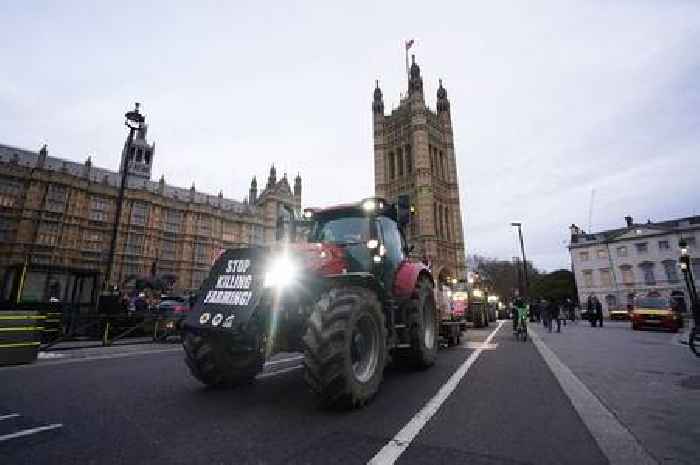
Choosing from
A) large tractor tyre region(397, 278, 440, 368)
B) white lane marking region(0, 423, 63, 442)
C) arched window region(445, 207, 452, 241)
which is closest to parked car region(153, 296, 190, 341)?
large tractor tyre region(397, 278, 440, 368)

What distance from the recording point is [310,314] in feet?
15.3

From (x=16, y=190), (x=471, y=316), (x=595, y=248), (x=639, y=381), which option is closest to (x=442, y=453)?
(x=639, y=381)

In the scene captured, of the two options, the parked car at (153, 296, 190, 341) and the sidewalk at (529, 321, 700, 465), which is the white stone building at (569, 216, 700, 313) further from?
the parked car at (153, 296, 190, 341)

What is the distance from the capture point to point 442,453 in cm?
284

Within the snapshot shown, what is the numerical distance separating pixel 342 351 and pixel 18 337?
9.35m

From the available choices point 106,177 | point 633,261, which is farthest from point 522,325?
point 633,261

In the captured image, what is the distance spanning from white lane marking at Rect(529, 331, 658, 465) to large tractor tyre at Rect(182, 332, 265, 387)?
3.89 metres

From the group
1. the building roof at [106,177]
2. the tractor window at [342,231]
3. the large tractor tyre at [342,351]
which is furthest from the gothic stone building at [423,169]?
the large tractor tyre at [342,351]

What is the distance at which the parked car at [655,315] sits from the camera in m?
18.0

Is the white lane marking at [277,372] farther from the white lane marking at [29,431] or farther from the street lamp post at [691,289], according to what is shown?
the street lamp post at [691,289]

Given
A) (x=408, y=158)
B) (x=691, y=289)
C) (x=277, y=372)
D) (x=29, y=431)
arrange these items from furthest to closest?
(x=408, y=158)
(x=691, y=289)
(x=277, y=372)
(x=29, y=431)

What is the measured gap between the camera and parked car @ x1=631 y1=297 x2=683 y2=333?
59.2ft

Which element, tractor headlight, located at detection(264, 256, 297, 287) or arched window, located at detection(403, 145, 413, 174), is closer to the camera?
tractor headlight, located at detection(264, 256, 297, 287)

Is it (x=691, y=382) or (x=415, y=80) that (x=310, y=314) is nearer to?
(x=691, y=382)
